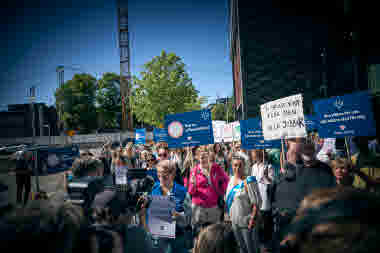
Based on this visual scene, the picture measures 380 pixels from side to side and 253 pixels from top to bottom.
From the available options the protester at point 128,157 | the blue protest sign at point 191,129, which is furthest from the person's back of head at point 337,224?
the protester at point 128,157

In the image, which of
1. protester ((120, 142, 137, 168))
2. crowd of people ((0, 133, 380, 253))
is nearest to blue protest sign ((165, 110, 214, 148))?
crowd of people ((0, 133, 380, 253))

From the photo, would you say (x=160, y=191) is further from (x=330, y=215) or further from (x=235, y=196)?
(x=330, y=215)

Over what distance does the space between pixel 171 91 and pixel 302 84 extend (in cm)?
1282

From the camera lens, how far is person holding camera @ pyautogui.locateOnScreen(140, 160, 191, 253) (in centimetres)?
355

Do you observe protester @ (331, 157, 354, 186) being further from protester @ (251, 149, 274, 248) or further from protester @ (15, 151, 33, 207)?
protester @ (15, 151, 33, 207)

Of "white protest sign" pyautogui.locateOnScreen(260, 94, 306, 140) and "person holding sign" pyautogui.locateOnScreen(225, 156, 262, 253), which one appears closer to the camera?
"person holding sign" pyautogui.locateOnScreen(225, 156, 262, 253)

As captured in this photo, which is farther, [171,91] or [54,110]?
[54,110]

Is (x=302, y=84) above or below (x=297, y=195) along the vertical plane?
above

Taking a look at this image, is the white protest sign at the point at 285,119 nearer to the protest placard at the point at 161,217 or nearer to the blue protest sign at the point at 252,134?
the blue protest sign at the point at 252,134

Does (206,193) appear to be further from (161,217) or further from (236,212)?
(161,217)

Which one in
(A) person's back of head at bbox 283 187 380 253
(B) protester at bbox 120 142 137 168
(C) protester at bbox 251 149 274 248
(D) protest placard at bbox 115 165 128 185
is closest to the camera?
(A) person's back of head at bbox 283 187 380 253

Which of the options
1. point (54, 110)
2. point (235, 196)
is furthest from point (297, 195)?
point (54, 110)

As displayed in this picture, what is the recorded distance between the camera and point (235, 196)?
3.61 metres

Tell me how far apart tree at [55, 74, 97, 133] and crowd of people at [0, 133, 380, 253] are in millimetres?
50635
